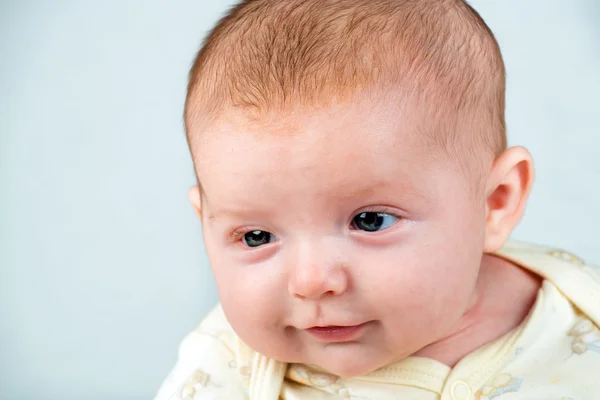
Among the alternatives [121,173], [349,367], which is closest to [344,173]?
[349,367]

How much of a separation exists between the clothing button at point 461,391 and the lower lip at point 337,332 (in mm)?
182

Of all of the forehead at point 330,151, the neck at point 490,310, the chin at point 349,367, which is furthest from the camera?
the neck at point 490,310

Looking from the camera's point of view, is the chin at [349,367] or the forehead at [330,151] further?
the chin at [349,367]

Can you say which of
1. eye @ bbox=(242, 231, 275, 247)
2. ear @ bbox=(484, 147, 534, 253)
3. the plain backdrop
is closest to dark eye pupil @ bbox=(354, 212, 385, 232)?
eye @ bbox=(242, 231, 275, 247)

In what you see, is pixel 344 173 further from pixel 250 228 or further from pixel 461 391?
pixel 461 391

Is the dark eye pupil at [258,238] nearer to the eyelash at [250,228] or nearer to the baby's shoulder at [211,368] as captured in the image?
the eyelash at [250,228]

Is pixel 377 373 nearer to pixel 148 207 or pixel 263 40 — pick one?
pixel 263 40

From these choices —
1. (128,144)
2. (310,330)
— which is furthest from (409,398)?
(128,144)

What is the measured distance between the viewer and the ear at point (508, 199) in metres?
1.29

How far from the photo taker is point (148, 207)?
223 cm

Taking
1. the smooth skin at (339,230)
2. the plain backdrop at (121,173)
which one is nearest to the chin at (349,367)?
the smooth skin at (339,230)

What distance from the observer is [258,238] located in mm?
1185

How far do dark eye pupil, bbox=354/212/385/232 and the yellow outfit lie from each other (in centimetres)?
26

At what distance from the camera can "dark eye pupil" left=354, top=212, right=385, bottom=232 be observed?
3.75ft
